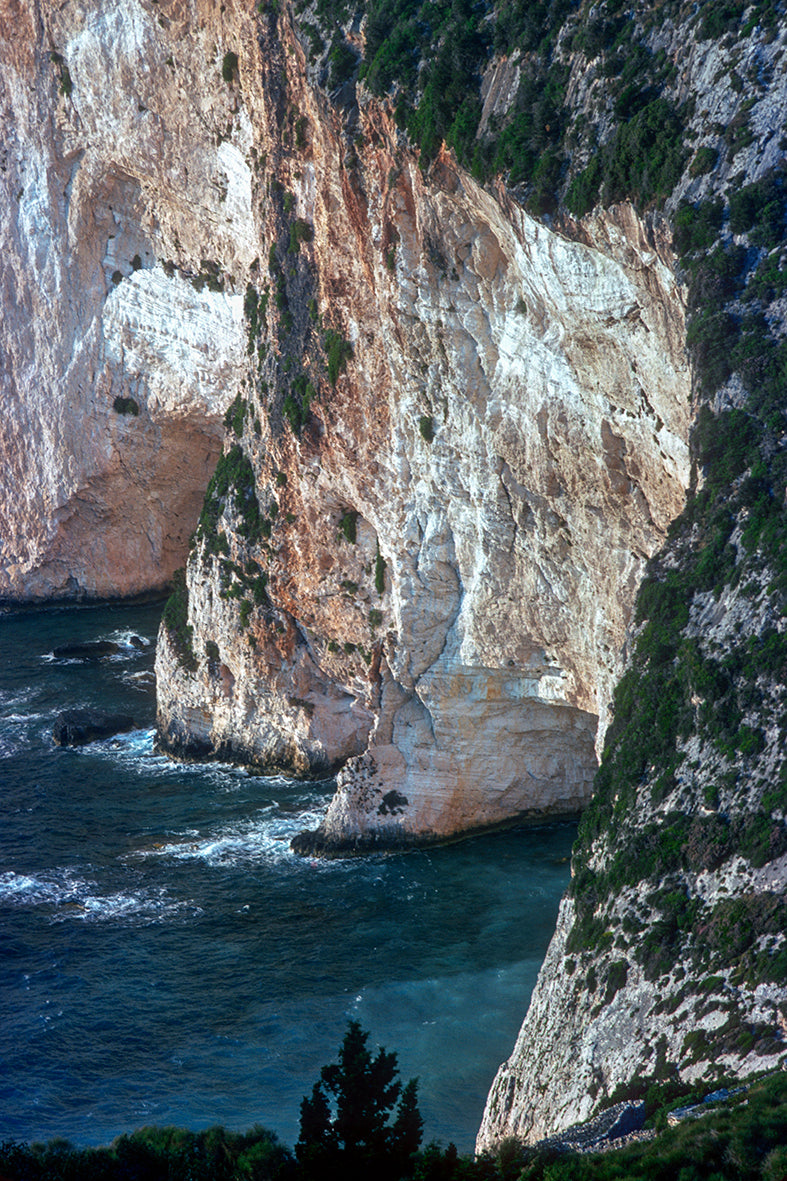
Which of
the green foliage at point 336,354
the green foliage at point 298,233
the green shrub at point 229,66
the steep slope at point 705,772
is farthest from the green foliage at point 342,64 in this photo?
the steep slope at point 705,772

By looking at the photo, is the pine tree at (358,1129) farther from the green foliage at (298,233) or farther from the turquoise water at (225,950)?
the green foliage at (298,233)

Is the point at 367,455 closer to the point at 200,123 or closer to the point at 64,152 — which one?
the point at 200,123

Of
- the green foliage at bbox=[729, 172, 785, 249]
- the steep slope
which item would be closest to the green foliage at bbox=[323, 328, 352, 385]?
the steep slope

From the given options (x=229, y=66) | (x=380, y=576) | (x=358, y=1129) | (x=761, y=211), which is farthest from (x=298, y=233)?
(x=358, y=1129)

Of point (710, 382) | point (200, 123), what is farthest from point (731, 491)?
point (200, 123)

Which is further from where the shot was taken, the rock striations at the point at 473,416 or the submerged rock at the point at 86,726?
the submerged rock at the point at 86,726

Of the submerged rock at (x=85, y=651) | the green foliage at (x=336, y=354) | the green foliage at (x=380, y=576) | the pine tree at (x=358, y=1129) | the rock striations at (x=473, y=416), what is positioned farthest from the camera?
the submerged rock at (x=85, y=651)

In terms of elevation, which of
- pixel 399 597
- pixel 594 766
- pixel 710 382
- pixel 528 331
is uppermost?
pixel 528 331
